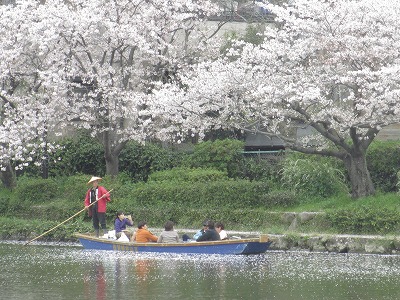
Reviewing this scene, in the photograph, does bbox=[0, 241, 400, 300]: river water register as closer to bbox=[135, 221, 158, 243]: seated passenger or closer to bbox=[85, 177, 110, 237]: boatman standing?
bbox=[135, 221, 158, 243]: seated passenger

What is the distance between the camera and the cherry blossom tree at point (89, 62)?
32156mm

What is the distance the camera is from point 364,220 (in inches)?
1056

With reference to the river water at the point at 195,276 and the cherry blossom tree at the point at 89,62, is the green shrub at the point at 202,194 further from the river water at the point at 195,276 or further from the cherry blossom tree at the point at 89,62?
the river water at the point at 195,276

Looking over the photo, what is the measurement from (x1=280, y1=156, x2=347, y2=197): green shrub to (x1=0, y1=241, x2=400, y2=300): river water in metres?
4.19

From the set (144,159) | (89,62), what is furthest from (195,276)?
(89,62)

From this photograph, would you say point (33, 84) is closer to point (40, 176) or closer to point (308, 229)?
point (40, 176)

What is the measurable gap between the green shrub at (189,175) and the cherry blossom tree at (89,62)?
5.07 ft

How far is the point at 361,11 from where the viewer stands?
27703mm

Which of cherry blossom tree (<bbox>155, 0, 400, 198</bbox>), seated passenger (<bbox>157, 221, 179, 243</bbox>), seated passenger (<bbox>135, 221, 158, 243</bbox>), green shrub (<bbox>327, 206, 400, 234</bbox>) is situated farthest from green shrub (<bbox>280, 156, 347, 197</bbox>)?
seated passenger (<bbox>135, 221, 158, 243</bbox>)

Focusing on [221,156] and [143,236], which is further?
[221,156]

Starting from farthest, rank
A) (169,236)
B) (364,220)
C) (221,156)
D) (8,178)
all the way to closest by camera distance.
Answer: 1. (8,178)
2. (221,156)
3. (364,220)
4. (169,236)

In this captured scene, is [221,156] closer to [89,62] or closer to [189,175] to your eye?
[189,175]

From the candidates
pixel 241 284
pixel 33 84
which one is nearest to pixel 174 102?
pixel 33 84

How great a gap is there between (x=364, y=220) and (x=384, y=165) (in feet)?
14.4
